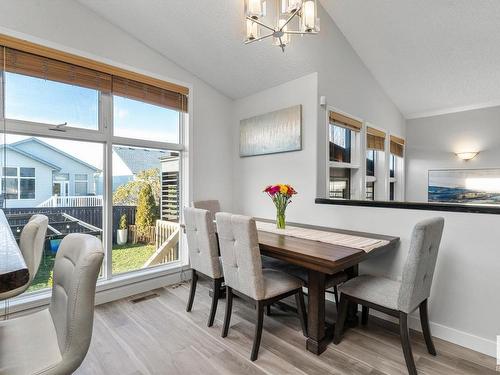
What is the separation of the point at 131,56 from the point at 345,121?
2565 mm

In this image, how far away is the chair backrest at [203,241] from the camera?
87.7 inches

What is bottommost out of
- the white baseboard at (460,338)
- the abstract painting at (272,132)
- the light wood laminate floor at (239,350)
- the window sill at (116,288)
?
the light wood laminate floor at (239,350)

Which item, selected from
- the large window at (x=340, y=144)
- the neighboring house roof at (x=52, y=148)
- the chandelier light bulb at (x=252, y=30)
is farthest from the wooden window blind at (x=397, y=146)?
the neighboring house roof at (x=52, y=148)

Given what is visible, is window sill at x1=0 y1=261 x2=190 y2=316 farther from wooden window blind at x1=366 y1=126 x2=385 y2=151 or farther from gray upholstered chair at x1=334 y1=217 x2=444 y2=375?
wooden window blind at x1=366 y1=126 x2=385 y2=151

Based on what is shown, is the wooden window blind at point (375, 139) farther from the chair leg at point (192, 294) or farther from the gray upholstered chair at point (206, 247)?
the chair leg at point (192, 294)

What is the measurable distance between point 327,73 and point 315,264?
7.34 feet

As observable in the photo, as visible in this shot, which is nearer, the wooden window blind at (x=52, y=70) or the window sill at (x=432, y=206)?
the window sill at (x=432, y=206)

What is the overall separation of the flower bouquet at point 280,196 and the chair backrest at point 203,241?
0.64m

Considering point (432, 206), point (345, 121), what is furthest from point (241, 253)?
point (345, 121)

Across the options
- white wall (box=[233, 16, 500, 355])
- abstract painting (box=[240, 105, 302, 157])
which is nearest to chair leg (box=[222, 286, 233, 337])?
white wall (box=[233, 16, 500, 355])

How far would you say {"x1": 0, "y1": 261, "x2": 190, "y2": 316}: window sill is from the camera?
90.7 inches

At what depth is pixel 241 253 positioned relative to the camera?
1.90 m

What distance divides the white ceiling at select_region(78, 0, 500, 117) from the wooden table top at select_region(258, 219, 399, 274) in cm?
186

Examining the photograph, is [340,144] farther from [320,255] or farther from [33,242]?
[33,242]
